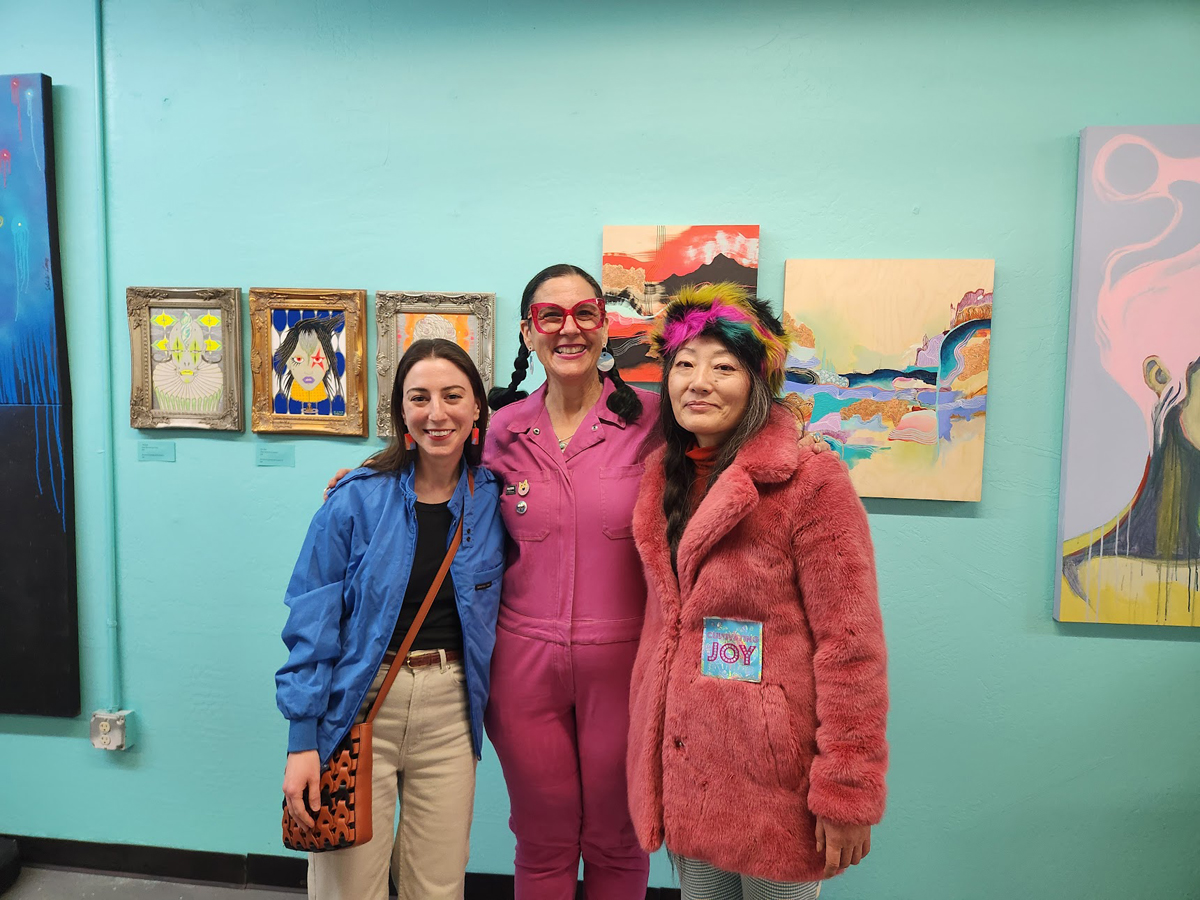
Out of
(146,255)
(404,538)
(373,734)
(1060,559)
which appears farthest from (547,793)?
(146,255)

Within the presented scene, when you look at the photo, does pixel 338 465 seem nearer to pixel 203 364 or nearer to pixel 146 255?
pixel 203 364

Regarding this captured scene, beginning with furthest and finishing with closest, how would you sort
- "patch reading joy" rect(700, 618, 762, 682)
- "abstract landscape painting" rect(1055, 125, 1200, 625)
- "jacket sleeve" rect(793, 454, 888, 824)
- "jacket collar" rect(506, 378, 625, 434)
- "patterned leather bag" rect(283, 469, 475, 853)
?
"abstract landscape painting" rect(1055, 125, 1200, 625), "jacket collar" rect(506, 378, 625, 434), "patterned leather bag" rect(283, 469, 475, 853), "patch reading joy" rect(700, 618, 762, 682), "jacket sleeve" rect(793, 454, 888, 824)

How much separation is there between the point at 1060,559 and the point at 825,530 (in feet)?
4.57

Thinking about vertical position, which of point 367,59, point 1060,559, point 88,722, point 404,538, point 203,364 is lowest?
point 88,722

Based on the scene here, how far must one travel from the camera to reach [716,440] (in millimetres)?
1394

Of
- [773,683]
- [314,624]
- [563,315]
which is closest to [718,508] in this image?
[773,683]

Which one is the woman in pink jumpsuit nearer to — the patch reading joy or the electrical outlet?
the patch reading joy

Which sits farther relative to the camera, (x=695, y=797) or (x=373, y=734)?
(x=373, y=734)

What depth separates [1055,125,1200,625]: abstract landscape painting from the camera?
1.99 m

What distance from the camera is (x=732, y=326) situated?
4.23 feet

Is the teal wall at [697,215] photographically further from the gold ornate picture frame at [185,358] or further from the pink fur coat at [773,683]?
the pink fur coat at [773,683]

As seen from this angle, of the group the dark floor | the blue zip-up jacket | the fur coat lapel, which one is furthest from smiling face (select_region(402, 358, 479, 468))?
the dark floor

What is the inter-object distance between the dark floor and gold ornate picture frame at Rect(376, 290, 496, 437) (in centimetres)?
177

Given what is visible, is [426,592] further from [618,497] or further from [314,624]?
[618,497]
